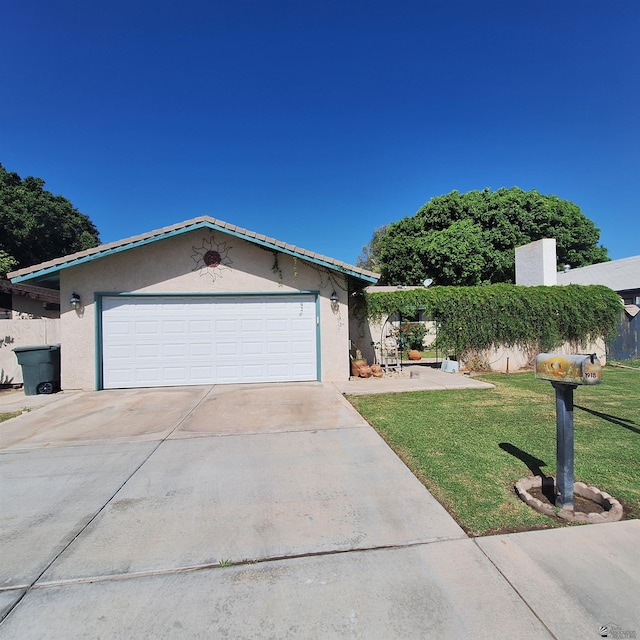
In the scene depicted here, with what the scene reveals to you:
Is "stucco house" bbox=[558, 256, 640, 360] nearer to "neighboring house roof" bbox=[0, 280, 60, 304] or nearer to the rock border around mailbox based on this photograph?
the rock border around mailbox

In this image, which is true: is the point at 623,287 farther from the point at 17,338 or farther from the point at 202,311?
the point at 17,338

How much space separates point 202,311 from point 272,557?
25.0 feet

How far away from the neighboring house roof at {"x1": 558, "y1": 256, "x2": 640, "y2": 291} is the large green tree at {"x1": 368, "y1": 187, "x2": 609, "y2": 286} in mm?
3503

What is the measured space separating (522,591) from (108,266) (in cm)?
981

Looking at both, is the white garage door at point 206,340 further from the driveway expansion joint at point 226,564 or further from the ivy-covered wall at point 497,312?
the driveway expansion joint at point 226,564

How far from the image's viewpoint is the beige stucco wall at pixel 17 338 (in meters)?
9.93

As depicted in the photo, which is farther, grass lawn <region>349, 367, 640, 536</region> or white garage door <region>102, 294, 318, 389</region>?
white garage door <region>102, 294, 318, 389</region>

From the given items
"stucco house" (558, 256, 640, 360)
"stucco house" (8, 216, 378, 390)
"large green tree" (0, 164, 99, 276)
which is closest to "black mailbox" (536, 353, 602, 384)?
"stucco house" (8, 216, 378, 390)

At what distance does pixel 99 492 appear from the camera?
3.67 meters

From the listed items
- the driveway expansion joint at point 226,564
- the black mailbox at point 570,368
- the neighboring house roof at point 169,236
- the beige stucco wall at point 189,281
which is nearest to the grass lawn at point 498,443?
the driveway expansion joint at point 226,564

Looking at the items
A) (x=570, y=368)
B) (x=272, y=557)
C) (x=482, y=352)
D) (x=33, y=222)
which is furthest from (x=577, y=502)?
(x=33, y=222)

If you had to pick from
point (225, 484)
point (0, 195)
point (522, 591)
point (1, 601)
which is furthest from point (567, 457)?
point (0, 195)

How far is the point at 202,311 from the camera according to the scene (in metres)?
9.55

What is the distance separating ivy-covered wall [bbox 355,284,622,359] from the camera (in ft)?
38.7
